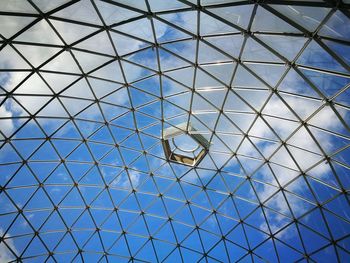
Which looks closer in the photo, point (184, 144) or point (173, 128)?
point (173, 128)

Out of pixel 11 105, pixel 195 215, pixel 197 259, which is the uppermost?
pixel 11 105

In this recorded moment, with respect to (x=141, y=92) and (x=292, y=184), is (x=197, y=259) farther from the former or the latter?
(x=141, y=92)

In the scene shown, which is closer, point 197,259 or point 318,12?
point 318,12

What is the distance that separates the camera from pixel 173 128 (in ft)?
82.1

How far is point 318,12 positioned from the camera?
12820 mm

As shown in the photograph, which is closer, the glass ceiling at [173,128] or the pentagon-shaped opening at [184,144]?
Answer: the glass ceiling at [173,128]

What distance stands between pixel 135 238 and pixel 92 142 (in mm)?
10875

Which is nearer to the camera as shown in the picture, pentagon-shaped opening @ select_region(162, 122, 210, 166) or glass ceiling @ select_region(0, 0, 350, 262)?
glass ceiling @ select_region(0, 0, 350, 262)

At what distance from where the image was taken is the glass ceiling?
53.5 ft

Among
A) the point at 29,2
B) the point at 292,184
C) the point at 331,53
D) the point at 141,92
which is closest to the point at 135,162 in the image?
the point at 141,92

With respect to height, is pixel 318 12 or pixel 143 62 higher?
pixel 143 62

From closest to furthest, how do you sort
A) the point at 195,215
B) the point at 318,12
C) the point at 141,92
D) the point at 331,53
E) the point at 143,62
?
the point at 318,12, the point at 331,53, the point at 143,62, the point at 141,92, the point at 195,215

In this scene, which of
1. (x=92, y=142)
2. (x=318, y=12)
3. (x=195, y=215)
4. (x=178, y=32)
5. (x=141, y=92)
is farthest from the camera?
(x=195, y=215)

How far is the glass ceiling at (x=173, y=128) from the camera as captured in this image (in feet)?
53.5
